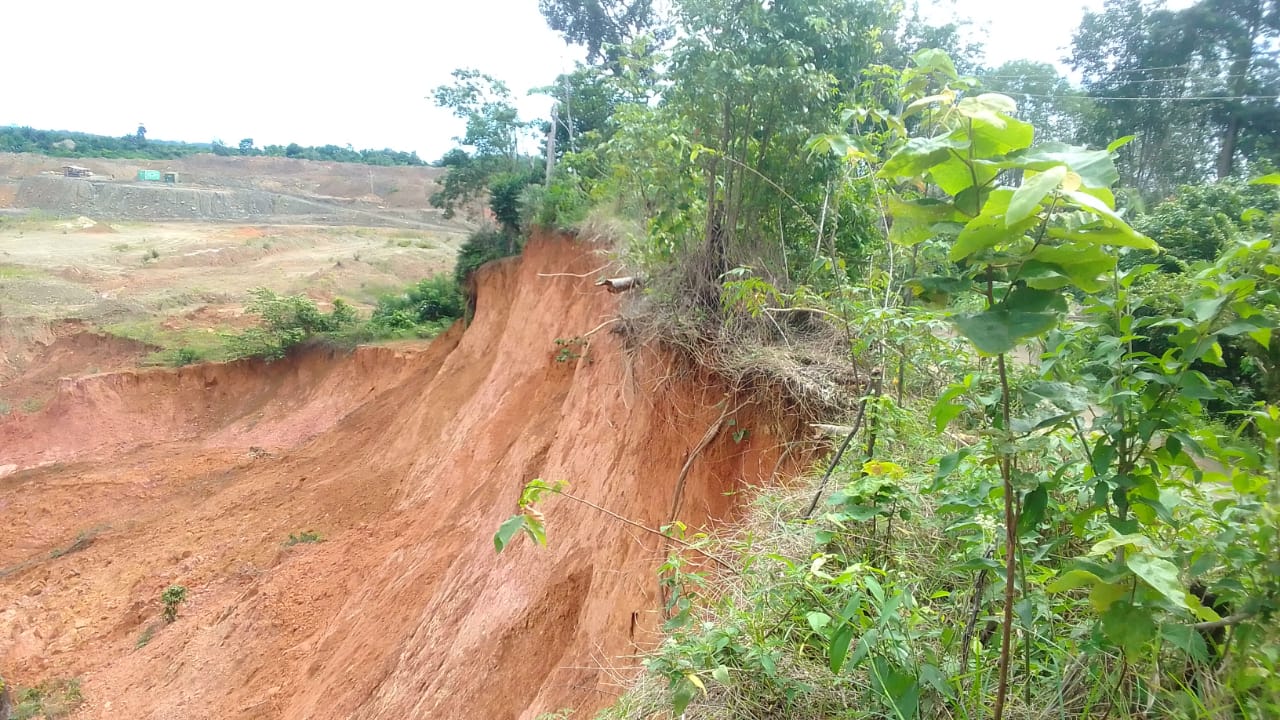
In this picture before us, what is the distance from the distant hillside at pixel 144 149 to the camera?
6950 cm

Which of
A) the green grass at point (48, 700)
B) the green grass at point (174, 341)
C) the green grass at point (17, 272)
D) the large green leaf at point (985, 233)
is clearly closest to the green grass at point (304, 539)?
the green grass at point (48, 700)

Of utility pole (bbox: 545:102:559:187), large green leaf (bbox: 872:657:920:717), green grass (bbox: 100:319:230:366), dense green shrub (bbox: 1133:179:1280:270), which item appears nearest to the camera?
large green leaf (bbox: 872:657:920:717)

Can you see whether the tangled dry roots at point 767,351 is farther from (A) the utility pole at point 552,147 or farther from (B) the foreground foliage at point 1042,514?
(A) the utility pole at point 552,147

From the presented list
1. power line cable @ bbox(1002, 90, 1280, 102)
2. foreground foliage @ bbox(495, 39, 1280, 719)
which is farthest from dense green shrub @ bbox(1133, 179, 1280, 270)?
foreground foliage @ bbox(495, 39, 1280, 719)

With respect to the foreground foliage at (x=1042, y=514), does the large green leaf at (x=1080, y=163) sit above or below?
above

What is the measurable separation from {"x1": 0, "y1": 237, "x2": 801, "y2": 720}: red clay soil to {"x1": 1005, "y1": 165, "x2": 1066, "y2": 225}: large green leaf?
3446mm

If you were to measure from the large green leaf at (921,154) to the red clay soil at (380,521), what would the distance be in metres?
3.26

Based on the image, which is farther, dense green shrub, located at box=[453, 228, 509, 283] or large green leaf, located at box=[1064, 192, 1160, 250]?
dense green shrub, located at box=[453, 228, 509, 283]

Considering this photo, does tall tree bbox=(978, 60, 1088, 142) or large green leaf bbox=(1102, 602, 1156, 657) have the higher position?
tall tree bbox=(978, 60, 1088, 142)

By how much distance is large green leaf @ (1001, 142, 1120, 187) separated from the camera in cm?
146

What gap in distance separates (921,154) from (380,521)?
1201 centimetres

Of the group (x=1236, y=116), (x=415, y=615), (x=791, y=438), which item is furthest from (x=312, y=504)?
(x=1236, y=116)

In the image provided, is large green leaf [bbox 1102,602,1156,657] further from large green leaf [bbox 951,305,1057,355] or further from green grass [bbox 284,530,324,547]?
green grass [bbox 284,530,324,547]

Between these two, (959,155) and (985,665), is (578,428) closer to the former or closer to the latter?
(985,665)
